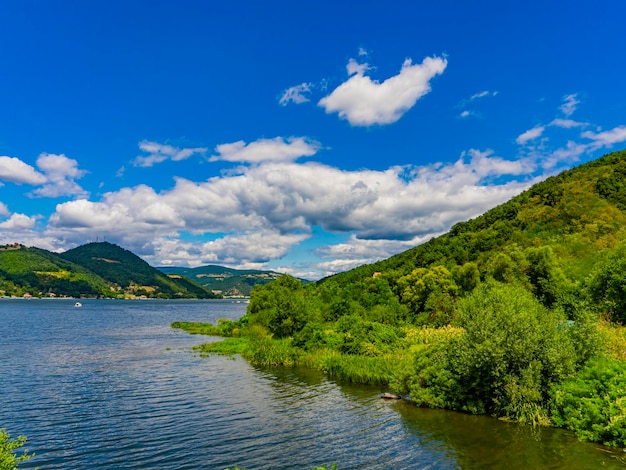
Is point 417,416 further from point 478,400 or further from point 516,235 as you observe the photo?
point 516,235

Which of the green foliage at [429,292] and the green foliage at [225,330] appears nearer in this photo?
the green foliage at [429,292]

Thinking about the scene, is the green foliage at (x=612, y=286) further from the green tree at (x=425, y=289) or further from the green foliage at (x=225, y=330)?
the green foliage at (x=225, y=330)

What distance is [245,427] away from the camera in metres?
29.0

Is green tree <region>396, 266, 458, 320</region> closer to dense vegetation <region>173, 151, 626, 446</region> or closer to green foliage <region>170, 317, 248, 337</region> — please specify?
dense vegetation <region>173, 151, 626, 446</region>

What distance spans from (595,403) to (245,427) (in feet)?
75.5

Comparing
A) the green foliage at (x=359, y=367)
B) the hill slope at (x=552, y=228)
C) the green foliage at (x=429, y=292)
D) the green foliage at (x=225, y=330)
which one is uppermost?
the hill slope at (x=552, y=228)

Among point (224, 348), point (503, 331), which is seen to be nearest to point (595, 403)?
point (503, 331)

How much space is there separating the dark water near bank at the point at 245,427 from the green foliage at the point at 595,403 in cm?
109

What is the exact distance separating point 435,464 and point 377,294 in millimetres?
70245

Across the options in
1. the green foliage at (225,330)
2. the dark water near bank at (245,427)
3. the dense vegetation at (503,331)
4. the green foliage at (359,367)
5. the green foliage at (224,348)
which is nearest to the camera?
the dark water near bank at (245,427)

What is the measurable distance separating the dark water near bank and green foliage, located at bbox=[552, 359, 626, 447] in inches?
42.9

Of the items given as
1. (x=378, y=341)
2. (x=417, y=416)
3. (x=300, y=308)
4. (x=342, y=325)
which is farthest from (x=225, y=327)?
(x=417, y=416)

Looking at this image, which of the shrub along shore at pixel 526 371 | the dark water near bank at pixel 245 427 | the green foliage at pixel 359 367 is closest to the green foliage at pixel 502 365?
the shrub along shore at pixel 526 371

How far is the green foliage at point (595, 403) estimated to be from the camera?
77.4ft
